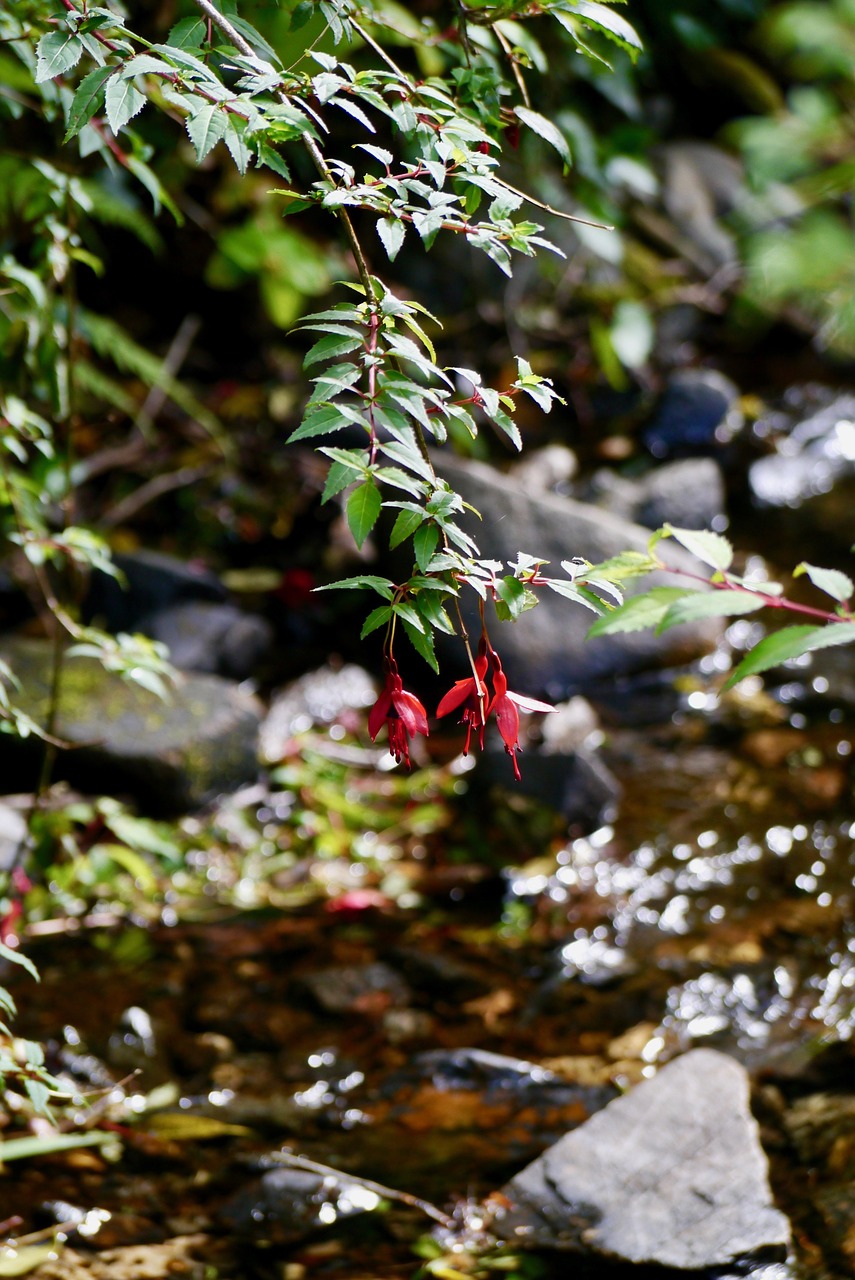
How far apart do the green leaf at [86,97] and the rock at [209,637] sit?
283cm

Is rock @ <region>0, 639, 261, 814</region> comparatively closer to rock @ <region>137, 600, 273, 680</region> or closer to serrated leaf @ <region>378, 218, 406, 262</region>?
rock @ <region>137, 600, 273, 680</region>

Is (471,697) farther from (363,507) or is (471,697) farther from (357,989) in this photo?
(357,989)

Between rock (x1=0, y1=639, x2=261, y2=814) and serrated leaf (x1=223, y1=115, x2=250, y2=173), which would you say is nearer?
serrated leaf (x1=223, y1=115, x2=250, y2=173)

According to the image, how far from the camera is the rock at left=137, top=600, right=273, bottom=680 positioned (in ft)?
12.9

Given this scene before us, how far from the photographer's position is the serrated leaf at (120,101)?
106 centimetres

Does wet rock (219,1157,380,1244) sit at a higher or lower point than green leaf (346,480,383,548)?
lower

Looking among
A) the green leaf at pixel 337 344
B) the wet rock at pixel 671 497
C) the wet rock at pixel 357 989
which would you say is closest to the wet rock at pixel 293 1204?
the wet rock at pixel 357 989

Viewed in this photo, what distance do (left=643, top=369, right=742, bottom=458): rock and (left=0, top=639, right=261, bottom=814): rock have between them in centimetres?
306

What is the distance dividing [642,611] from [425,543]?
8.7 inches

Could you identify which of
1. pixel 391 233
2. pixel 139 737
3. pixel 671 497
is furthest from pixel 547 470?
pixel 391 233

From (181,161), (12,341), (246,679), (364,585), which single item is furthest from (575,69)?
(364,585)

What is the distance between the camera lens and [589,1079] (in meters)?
2.33

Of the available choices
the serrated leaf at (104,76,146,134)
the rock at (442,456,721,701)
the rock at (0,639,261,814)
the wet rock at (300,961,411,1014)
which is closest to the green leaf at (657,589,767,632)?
the serrated leaf at (104,76,146,134)

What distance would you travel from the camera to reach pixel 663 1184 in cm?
189
